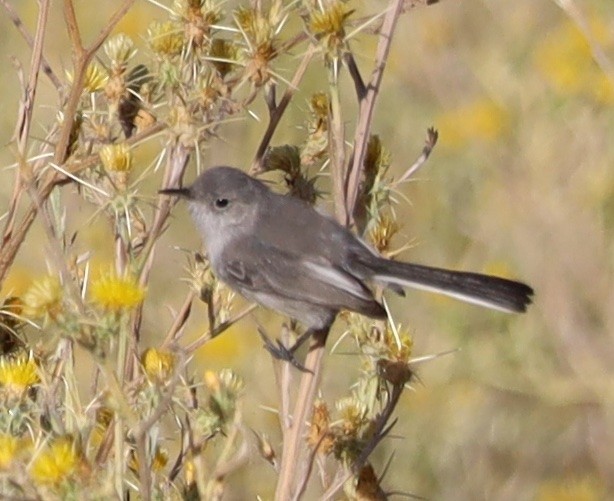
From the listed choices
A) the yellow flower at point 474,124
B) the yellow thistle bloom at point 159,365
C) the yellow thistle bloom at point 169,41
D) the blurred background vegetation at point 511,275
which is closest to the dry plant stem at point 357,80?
the yellow thistle bloom at point 169,41

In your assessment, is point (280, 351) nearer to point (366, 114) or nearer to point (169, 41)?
point (366, 114)

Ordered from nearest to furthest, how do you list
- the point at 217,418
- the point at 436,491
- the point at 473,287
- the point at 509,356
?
the point at 217,418
the point at 473,287
the point at 509,356
the point at 436,491

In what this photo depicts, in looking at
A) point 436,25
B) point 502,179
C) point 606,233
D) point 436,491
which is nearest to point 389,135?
point 436,25

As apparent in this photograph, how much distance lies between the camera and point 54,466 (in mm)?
1904

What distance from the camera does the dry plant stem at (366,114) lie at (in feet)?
8.34

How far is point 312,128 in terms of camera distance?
2.75 meters

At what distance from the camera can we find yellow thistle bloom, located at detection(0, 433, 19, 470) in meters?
1.90

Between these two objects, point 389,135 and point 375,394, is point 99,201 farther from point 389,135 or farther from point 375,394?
point 389,135

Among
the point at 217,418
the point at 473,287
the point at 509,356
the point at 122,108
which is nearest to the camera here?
the point at 217,418

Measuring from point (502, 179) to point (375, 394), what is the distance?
224cm

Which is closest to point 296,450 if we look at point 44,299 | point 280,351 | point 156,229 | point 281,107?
point 280,351

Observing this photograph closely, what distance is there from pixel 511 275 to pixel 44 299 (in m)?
2.85

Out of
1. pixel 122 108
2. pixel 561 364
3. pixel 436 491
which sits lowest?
pixel 436 491

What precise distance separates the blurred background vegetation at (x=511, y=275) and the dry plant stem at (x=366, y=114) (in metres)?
1.56
